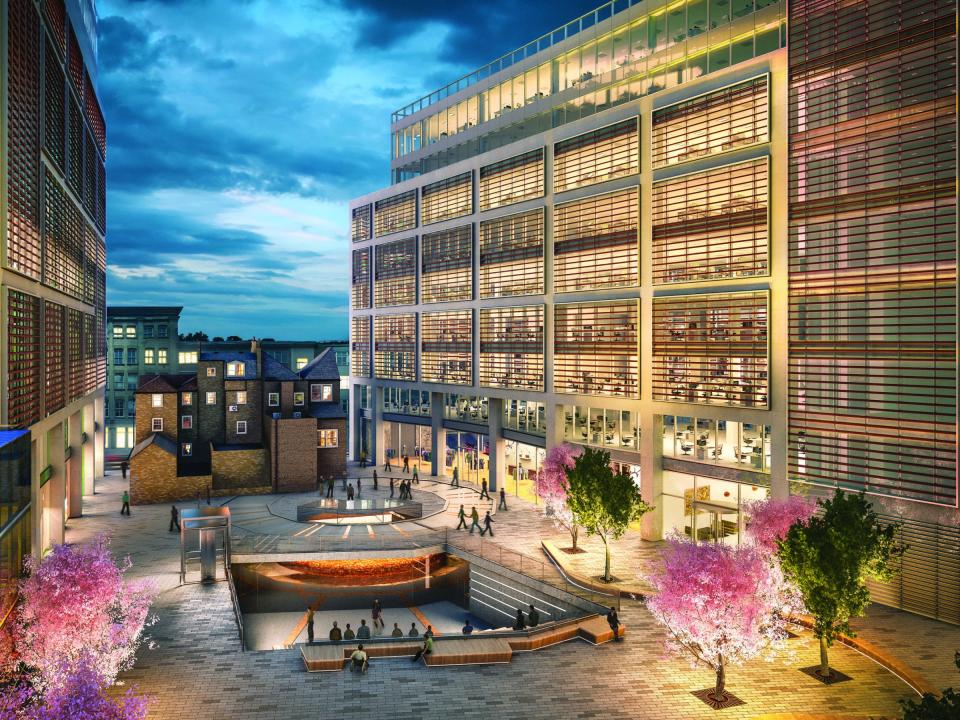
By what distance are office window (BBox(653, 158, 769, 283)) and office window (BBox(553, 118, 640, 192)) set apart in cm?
302

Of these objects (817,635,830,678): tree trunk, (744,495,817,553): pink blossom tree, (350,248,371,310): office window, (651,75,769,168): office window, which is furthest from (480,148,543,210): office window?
(817,635,830,678): tree trunk

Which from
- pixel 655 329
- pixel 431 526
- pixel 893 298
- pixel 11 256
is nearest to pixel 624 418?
pixel 655 329

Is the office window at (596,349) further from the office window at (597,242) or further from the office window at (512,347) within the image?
the office window at (512,347)

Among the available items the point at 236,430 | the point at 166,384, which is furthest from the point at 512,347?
the point at 166,384

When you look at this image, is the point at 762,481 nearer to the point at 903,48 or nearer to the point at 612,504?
the point at 612,504

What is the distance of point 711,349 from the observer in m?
36.7

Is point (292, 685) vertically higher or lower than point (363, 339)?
lower

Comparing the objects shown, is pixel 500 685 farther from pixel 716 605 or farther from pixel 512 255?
pixel 512 255

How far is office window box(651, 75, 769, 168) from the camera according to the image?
3444 cm

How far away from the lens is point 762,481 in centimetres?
3425

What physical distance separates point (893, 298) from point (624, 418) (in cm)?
1658

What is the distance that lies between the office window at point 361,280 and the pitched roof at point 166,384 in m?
17.4

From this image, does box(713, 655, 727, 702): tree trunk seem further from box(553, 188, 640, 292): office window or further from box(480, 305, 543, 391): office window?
box(480, 305, 543, 391): office window

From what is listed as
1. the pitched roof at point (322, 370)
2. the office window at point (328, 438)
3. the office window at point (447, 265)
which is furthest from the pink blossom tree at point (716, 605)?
the pitched roof at point (322, 370)
